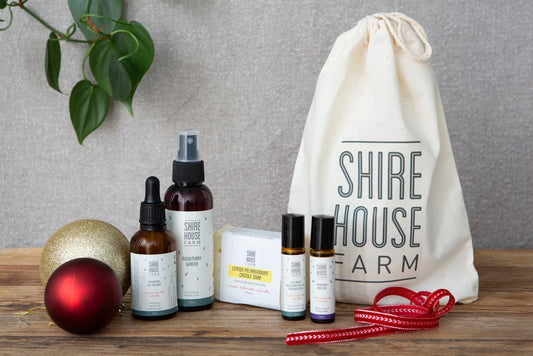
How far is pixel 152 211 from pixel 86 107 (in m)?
0.36

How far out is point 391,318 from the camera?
0.66 metres

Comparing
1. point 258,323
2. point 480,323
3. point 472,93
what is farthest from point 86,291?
point 472,93

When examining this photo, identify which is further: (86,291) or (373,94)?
(373,94)

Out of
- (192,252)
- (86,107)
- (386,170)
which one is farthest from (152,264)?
(86,107)

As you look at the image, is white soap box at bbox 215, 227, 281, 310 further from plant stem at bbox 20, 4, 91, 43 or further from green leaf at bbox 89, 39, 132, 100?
plant stem at bbox 20, 4, 91, 43

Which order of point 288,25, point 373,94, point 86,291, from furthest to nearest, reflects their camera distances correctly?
point 288,25 → point 373,94 → point 86,291

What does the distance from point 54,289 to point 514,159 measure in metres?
0.75

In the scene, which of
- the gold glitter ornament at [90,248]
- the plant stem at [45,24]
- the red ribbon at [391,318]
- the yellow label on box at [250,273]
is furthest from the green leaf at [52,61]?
the red ribbon at [391,318]

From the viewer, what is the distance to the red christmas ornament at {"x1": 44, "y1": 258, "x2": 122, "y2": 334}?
630 millimetres

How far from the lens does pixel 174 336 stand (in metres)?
0.65

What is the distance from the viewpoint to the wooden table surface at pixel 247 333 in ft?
2.01

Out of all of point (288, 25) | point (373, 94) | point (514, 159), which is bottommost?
point (514, 159)

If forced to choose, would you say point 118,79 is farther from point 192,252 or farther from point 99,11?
point 192,252

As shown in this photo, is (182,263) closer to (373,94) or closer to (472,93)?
(373,94)
